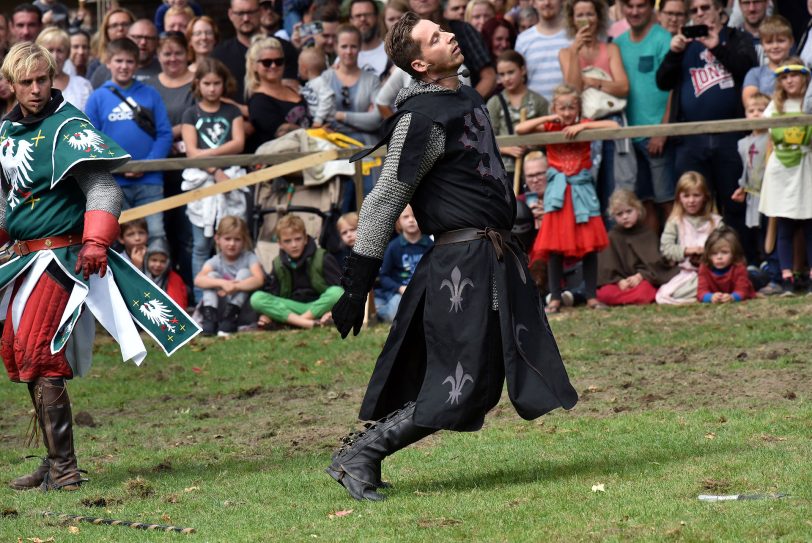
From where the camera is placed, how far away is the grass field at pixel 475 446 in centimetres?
563

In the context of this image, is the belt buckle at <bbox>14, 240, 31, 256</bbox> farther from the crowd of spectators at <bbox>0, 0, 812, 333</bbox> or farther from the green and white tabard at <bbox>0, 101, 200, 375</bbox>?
the crowd of spectators at <bbox>0, 0, 812, 333</bbox>

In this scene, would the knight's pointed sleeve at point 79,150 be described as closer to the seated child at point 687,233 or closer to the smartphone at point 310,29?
the seated child at point 687,233

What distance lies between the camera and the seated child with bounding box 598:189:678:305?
38.9 feet

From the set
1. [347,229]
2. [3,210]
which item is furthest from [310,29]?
[3,210]

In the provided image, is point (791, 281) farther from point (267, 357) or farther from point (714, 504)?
point (714, 504)

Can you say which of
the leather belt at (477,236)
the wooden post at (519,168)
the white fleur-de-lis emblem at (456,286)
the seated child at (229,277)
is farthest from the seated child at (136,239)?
the white fleur-de-lis emblem at (456,286)

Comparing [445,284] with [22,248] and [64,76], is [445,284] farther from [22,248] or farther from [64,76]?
[64,76]

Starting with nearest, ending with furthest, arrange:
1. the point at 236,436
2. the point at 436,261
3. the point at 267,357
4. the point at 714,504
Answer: the point at 714,504 < the point at 436,261 < the point at 236,436 < the point at 267,357

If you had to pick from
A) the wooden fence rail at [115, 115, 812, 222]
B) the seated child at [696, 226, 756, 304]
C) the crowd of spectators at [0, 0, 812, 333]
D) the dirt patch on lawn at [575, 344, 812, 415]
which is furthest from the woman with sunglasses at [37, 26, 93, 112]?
the dirt patch on lawn at [575, 344, 812, 415]

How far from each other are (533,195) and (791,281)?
218 cm

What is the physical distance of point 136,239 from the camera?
12219 mm

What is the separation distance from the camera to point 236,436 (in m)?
8.23

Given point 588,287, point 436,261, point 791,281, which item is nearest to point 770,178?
point 791,281

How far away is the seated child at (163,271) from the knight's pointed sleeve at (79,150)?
5.23m
